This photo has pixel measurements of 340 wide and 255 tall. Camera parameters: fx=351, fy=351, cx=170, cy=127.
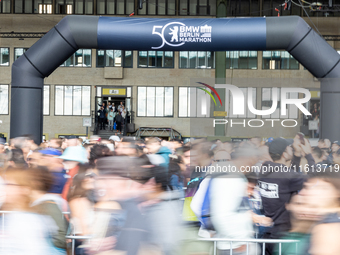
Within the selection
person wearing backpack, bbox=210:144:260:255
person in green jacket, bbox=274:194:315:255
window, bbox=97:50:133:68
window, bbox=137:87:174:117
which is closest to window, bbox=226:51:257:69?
window, bbox=137:87:174:117

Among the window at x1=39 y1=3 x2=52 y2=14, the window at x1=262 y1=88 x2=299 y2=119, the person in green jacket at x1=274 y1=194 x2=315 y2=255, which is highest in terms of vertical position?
the window at x1=39 y1=3 x2=52 y2=14

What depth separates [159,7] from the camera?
30.4 m

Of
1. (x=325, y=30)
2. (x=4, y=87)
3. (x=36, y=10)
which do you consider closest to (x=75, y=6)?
(x=36, y=10)

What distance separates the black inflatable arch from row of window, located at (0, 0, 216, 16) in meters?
20.2

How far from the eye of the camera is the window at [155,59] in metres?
30.7

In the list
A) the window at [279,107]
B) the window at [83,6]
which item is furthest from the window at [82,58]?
the window at [279,107]

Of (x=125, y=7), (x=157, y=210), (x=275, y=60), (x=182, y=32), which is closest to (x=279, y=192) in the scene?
(x=157, y=210)

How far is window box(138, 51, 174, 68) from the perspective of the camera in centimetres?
3066

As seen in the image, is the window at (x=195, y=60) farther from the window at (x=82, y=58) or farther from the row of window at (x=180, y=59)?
the window at (x=82, y=58)

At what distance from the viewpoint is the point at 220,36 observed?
36.4ft

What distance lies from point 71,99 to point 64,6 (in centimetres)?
805

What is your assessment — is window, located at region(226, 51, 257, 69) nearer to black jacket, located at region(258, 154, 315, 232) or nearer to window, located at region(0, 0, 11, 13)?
window, located at region(0, 0, 11, 13)

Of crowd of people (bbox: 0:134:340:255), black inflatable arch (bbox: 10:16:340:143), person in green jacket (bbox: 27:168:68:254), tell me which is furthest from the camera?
black inflatable arch (bbox: 10:16:340:143)

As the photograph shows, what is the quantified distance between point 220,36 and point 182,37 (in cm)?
120
